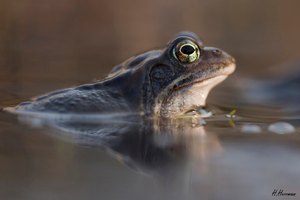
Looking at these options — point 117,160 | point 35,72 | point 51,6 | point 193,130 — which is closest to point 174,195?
point 117,160

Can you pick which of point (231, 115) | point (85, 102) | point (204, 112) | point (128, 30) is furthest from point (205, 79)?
point (128, 30)

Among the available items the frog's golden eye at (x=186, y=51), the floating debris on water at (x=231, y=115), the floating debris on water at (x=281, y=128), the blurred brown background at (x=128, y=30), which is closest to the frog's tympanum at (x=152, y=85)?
the frog's golden eye at (x=186, y=51)

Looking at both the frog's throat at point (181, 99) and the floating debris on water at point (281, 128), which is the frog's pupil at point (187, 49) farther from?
the floating debris on water at point (281, 128)

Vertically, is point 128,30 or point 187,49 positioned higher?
point 128,30

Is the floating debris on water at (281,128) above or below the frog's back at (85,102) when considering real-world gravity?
below

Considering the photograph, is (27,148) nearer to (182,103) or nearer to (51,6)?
(182,103)

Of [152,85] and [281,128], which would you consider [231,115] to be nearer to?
[281,128]

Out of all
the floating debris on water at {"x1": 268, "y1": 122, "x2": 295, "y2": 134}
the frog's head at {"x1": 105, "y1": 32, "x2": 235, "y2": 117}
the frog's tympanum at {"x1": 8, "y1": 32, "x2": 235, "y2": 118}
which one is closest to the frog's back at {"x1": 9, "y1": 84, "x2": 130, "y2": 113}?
the frog's tympanum at {"x1": 8, "y1": 32, "x2": 235, "y2": 118}
